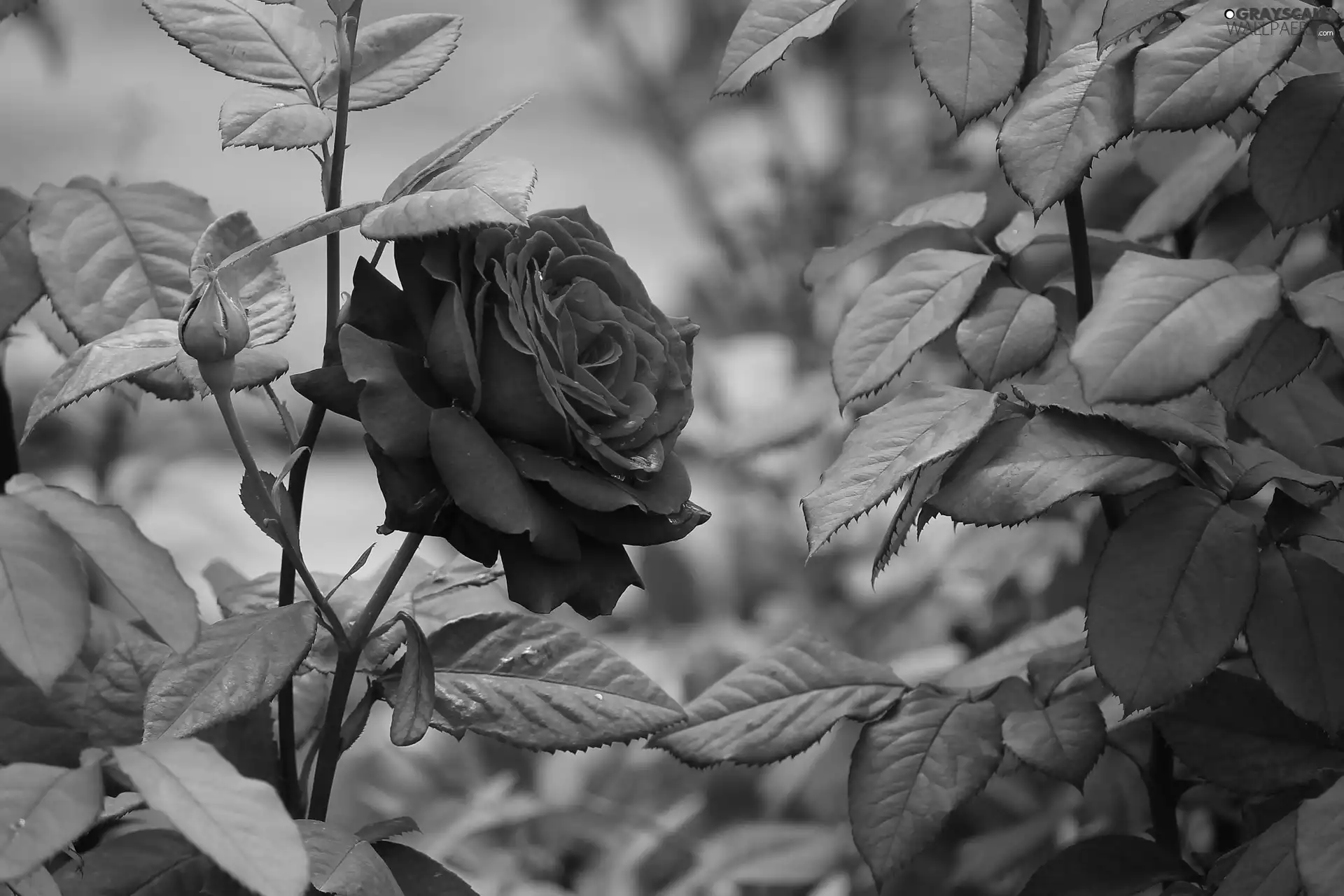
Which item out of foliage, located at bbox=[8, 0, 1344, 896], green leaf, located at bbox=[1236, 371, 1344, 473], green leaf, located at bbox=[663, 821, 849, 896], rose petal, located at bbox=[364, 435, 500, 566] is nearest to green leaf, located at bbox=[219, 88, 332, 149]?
foliage, located at bbox=[8, 0, 1344, 896]

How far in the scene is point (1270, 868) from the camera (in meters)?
0.44

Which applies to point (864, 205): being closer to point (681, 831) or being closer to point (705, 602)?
point (705, 602)

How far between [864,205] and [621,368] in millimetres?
1181

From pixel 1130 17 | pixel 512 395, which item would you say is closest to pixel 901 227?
pixel 1130 17

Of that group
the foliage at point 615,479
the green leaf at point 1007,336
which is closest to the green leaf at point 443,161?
the foliage at point 615,479

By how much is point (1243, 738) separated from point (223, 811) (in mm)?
390

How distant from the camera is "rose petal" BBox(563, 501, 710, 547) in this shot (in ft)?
1.39

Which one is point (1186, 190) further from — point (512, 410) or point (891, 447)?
point (512, 410)

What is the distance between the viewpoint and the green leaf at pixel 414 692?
0.42m

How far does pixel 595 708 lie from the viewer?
1.62 feet

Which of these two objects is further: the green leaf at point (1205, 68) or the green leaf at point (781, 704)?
the green leaf at point (781, 704)

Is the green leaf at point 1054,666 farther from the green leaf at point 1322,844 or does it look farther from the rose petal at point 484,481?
the rose petal at point 484,481

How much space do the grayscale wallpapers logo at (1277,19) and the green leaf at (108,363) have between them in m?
0.40

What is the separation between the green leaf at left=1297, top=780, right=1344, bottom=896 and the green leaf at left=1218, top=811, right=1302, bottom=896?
24mm
